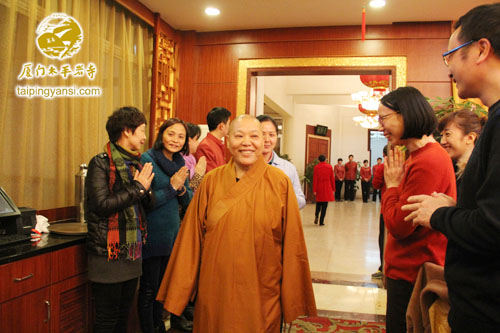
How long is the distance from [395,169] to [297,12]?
9.80 ft

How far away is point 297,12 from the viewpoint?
401cm

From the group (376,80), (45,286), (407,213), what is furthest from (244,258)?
(376,80)

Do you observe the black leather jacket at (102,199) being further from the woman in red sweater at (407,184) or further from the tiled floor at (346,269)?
the woman in red sweater at (407,184)

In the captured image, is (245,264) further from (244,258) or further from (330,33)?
(330,33)

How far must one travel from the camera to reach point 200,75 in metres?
4.72

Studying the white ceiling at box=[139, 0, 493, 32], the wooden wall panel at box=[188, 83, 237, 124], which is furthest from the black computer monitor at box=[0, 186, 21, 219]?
the wooden wall panel at box=[188, 83, 237, 124]

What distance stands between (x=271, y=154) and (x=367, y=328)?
1.58m

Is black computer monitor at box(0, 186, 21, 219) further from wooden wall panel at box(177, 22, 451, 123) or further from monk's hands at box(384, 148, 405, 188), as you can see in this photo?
wooden wall panel at box(177, 22, 451, 123)

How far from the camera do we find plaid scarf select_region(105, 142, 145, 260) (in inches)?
77.7

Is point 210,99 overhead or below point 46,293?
overhead

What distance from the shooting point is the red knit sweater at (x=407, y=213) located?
140 cm

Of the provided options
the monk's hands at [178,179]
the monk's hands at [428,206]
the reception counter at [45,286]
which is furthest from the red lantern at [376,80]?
the monk's hands at [428,206]

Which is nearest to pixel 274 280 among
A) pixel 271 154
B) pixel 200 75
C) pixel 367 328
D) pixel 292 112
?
pixel 271 154
